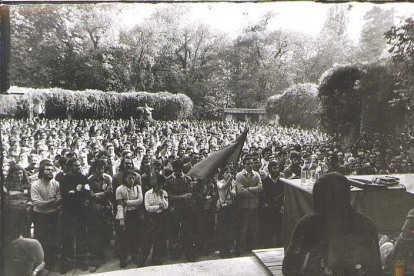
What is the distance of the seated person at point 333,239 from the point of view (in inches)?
160

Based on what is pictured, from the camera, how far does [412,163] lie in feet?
18.4

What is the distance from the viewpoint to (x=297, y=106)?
568 cm

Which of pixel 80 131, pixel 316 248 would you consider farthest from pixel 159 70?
pixel 316 248

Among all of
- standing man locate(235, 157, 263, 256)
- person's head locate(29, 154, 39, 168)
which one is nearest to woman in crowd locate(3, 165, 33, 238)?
person's head locate(29, 154, 39, 168)

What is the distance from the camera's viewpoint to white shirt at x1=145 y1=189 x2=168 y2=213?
5297 mm

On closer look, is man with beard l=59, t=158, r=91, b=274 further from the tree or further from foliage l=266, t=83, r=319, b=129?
the tree

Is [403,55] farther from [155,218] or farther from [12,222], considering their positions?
[12,222]

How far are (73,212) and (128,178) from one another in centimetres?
76

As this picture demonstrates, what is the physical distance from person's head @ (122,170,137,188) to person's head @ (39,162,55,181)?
2.86 feet

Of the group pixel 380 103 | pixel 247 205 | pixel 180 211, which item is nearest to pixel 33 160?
pixel 180 211

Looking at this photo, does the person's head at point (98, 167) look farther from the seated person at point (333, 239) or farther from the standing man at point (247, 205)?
the seated person at point (333, 239)

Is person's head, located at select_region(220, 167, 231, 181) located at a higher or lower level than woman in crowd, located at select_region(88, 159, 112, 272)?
higher

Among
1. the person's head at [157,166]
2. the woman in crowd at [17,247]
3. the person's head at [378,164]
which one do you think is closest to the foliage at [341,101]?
the person's head at [378,164]

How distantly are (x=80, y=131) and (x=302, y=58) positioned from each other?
310 cm
